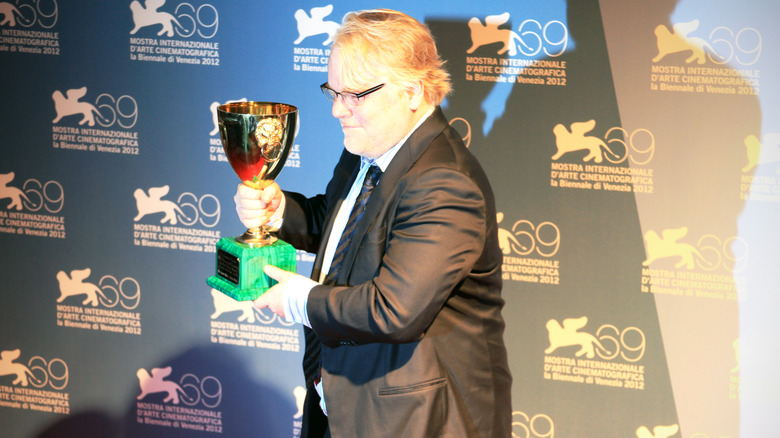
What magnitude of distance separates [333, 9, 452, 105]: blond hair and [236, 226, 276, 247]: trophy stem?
53cm

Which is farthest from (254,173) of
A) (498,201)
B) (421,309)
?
(498,201)

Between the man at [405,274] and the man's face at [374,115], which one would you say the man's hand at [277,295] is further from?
the man's face at [374,115]

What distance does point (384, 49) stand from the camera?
1.77 meters

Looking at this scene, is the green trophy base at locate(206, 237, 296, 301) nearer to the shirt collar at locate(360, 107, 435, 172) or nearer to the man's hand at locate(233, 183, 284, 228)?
the man's hand at locate(233, 183, 284, 228)

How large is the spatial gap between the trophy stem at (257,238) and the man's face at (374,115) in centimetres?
38

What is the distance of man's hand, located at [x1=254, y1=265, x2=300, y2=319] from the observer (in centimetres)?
185

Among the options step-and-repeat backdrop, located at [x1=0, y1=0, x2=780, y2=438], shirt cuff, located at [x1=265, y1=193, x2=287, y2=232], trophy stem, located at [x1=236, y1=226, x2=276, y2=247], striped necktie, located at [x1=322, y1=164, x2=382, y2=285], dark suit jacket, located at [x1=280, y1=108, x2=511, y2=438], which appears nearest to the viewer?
dark suit jacket, located at [x1=280, y1=108, x2=511, y2=438]

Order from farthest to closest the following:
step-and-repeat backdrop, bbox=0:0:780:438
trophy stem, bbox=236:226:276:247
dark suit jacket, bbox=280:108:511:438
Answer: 1. step-and-repeat backdrop, bbox=0:0:780:438
2. trophy stem, bbox=236:226:276:247
3. dark suit jacket, bbox=280:108:511:438

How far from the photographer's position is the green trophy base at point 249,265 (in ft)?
6.55

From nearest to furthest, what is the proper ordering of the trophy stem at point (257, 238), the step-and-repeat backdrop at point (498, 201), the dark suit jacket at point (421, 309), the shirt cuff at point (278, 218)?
the dark suit jacket at point (421, 309), the trophy stem at point (257, 238), the shirt cuff at point (278, 218), the step-and-repeat backdrop at point (498, 201)

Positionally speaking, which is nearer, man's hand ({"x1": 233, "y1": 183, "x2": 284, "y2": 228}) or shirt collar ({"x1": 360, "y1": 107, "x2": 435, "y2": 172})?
shirt collar ({"x1": 360, "y1": 107, "x2": 435, "y2": 172})

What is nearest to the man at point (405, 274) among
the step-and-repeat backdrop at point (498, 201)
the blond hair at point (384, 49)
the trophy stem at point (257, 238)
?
the blond hair at point (384, 49)

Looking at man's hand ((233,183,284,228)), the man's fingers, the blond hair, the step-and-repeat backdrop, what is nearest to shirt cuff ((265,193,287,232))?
man's hand ((233,183,284,228))

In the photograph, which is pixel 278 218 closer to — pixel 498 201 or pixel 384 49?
pixel 384 49
